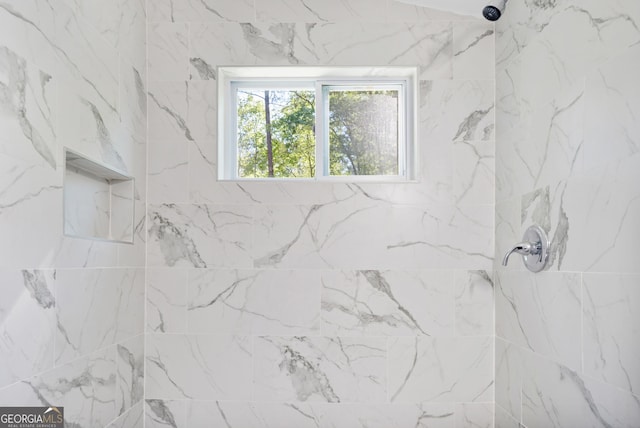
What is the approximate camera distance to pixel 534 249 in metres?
1.91

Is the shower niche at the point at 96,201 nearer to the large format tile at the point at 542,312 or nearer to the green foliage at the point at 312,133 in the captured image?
the green foliage at the point at 312,133

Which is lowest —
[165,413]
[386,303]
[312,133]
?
[165,413]

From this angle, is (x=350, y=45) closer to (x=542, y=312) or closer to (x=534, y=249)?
(x=534, y=249)

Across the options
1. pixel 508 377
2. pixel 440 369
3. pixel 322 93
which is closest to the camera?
pixel 508 377

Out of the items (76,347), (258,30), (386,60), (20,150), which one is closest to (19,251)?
(20,150)

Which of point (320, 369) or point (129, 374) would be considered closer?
point (129, 374)

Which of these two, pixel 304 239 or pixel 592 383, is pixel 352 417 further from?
pixel 592 383

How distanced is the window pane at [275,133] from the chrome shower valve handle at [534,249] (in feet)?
3.48

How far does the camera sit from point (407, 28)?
97.2 inches

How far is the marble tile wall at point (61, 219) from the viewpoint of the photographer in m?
1.42

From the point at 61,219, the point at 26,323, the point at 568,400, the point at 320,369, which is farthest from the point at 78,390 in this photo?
the point at 568,400

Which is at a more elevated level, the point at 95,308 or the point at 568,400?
the point at 95,308

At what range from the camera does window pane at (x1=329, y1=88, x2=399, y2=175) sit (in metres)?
2.63

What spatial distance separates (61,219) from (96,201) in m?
0.43
